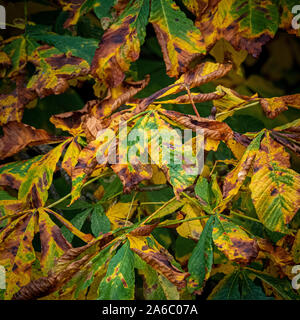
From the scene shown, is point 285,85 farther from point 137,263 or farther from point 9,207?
point 9,207

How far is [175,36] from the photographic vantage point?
657 mm

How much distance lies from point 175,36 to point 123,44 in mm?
115

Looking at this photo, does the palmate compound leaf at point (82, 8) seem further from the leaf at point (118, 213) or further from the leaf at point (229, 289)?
the leaf at point (229, 289)

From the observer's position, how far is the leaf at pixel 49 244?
0.64 metres

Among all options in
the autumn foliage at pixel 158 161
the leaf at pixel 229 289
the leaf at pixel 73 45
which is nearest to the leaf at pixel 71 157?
the autumn foliage at pixel 158 161

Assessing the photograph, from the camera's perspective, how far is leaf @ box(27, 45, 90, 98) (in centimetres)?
77

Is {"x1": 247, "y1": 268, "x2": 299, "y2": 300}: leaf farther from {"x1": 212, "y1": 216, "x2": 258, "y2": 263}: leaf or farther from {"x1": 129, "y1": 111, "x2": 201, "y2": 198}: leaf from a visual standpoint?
{"x1": 129, "y1": 111, "x2": 201, "y2": 198}: leaf

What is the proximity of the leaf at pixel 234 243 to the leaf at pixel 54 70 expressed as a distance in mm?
498

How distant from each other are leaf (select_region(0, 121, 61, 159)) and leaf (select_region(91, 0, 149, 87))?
0.21m

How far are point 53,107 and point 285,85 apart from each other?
0.81 meters

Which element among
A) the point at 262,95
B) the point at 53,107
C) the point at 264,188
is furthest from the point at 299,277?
the point at 53,107

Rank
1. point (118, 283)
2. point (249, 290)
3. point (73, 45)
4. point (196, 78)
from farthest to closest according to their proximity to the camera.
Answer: point (73, 45), point (249, 290), point (196, 78), point (118, 283)

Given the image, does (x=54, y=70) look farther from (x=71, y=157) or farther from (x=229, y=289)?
(x=229, y=289)

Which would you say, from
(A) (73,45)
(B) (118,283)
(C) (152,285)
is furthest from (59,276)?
(A) (73,45)
